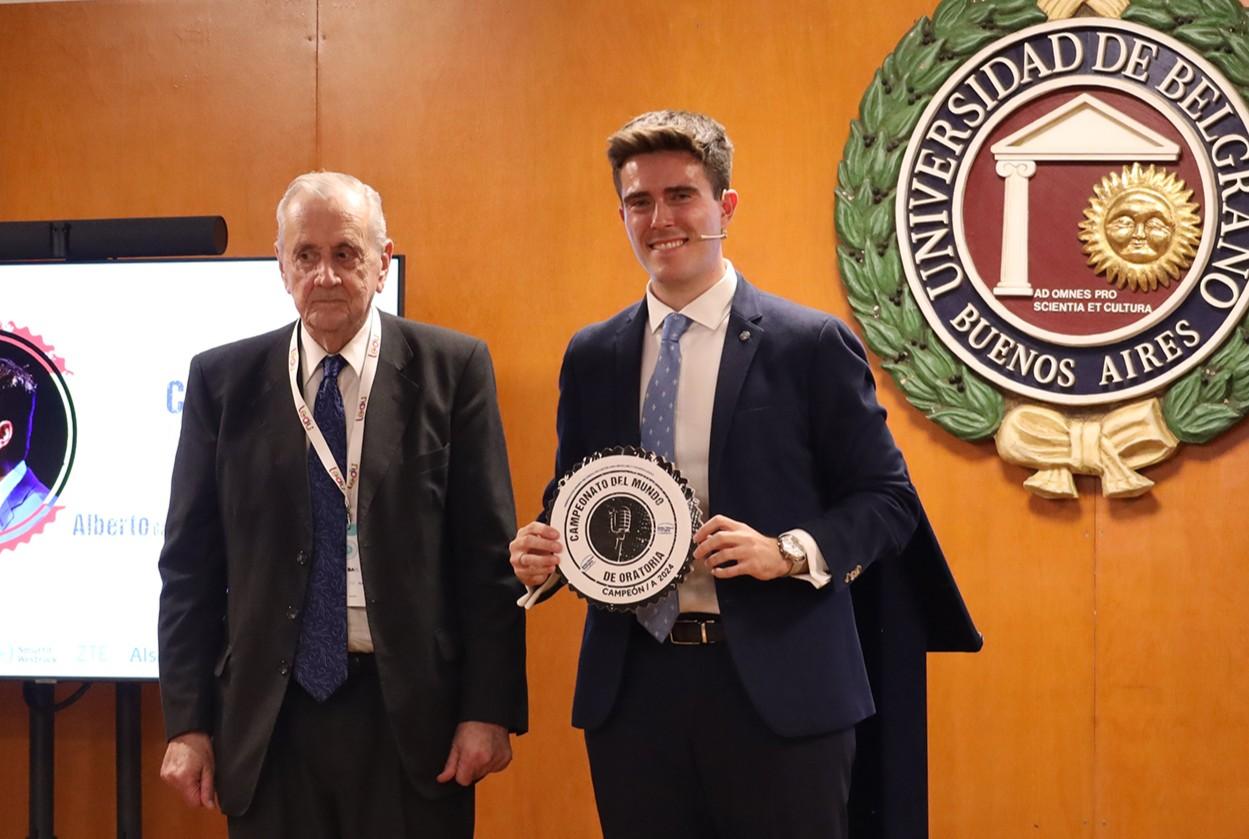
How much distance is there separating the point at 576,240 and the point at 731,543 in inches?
70.8

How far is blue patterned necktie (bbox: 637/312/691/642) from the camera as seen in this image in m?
2.06

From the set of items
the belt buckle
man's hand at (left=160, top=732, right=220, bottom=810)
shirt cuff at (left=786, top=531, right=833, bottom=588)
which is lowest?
man's hand at (left=160, top=732, right=220, bottom=810)

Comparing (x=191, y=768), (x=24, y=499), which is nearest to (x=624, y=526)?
(x=191, y=768)

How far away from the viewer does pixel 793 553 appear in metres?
1.98

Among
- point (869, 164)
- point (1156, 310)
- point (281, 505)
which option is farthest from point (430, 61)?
point (1156, 310)

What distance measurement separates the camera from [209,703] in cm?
235

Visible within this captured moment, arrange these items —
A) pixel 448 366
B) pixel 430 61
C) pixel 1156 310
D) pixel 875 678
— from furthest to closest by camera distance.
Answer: pixel 430 61, pixel 1156 310, pixel 448 366, pixel 875 678

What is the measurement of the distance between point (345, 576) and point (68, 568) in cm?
147

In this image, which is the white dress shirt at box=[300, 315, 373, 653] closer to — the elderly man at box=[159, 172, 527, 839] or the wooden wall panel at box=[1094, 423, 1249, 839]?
the elderly man at box=[159, 172, 527, 839]

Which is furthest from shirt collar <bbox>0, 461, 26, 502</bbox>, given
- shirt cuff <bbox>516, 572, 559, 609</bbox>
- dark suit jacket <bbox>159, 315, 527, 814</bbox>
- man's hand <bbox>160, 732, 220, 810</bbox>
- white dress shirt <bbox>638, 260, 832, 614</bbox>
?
white dress shirt <bbox>638, 260, 832, 614</bbox>

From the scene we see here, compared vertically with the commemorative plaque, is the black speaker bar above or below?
above

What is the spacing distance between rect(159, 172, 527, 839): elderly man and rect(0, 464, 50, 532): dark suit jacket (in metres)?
1.21

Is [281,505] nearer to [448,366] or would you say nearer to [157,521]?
[448,366]

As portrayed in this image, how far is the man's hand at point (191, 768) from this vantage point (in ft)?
7.54
